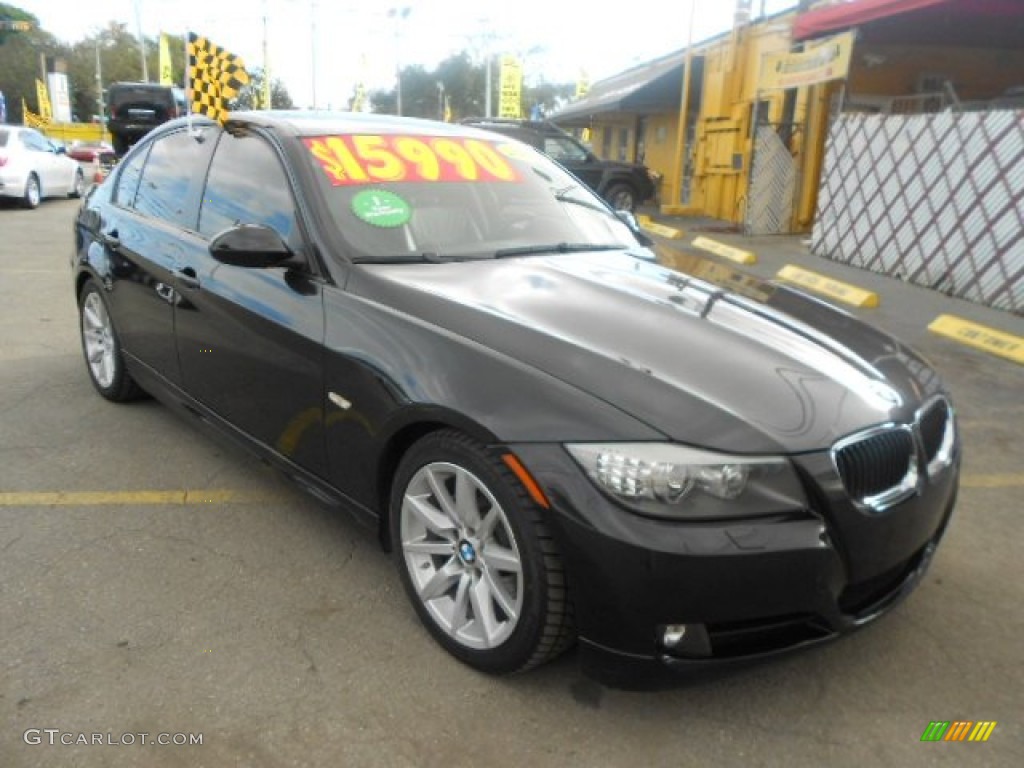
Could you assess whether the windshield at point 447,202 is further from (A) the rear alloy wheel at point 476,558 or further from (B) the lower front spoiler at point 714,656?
(B) the lower front spoiler at point 714,656

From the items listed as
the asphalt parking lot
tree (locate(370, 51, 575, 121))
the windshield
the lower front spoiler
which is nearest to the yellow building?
the windshield

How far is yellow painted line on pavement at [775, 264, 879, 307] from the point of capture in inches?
332

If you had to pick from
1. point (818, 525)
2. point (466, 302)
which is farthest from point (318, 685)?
point (818, 525)

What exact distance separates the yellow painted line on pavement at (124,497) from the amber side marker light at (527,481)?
1.80 metres

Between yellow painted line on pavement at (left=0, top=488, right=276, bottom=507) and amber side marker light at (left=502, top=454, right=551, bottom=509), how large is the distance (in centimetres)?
180

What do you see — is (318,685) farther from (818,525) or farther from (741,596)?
(818,525)

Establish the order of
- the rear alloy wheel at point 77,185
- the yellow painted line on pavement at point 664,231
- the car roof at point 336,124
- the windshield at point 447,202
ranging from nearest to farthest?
1. the windshield at point 447,202
2. the car roof at point 336,124
3. the yellow painted line on pavement at point 664,231
4. the rear alloy wheel at point 77,185

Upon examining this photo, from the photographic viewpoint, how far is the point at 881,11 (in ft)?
36.3

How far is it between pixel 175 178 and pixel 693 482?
3.09 metres

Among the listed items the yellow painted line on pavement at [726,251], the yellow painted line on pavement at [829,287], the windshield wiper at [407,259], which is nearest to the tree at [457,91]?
the yellow painted line on pavement at [726,251]

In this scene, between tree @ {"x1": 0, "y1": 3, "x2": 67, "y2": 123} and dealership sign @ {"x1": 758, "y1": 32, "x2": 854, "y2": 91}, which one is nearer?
dealership sign @ {"x1": 758, "y1": 32, "x2": 854, "y2": 91}

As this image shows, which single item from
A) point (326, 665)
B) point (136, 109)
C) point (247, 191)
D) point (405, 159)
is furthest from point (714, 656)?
point (136, 109)

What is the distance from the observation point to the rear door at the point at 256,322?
2.92 m

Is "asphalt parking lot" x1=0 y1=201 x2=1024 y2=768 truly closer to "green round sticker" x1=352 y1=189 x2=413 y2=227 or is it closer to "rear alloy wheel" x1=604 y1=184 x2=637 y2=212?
"green round sticker" x1=352 y1=189 x2=413 y2=227
